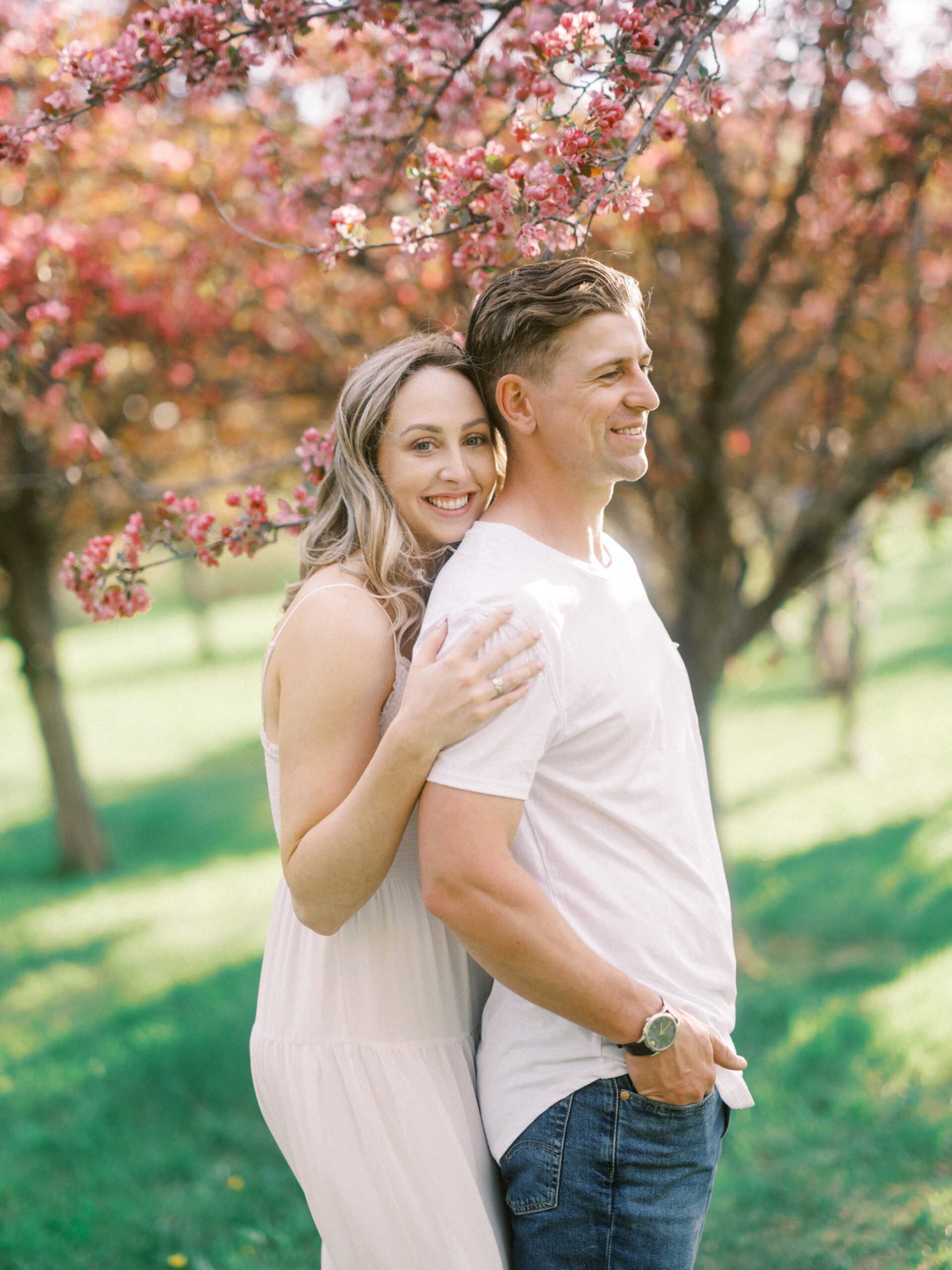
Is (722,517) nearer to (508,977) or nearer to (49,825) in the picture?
(508,977)

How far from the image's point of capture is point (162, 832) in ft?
37.9

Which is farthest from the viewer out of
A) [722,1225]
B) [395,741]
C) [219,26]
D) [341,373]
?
[341,373]

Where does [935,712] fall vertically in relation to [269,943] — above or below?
below

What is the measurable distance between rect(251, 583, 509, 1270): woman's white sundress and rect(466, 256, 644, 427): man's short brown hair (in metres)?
0.63

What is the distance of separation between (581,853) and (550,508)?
0.66m

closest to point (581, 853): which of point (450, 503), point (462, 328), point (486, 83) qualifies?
point (450, 503)

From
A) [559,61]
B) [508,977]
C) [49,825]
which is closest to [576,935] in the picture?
[508,977]

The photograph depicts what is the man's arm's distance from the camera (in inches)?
67.7

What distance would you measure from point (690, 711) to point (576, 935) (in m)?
0.57

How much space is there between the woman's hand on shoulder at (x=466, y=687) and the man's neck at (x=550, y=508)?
30 cm

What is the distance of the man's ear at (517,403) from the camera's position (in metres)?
2.06

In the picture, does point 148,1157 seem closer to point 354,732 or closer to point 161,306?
point 354,732

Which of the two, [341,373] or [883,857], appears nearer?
[341,373]

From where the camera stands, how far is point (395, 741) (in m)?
1.75
